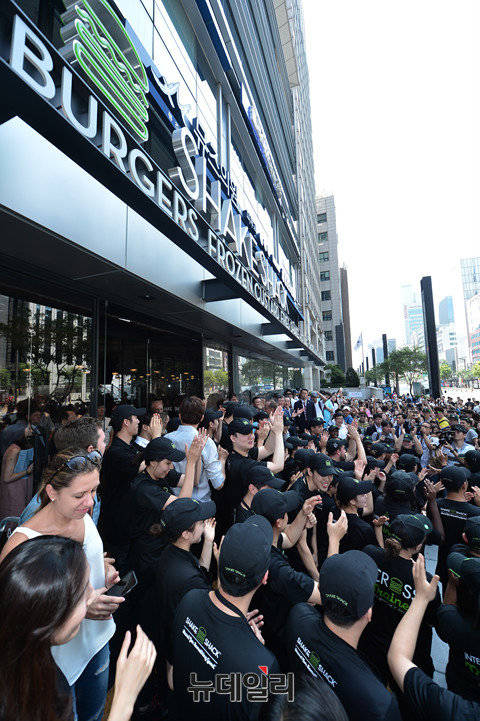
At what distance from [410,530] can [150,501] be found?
206 centimetres

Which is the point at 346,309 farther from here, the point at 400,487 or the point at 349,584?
the point at 349,584

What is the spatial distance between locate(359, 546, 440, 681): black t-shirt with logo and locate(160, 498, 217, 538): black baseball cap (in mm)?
1423

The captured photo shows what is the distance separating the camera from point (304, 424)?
1009cm

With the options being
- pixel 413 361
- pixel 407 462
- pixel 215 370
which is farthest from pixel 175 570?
pixel 413 361

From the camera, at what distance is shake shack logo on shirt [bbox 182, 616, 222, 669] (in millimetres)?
1506

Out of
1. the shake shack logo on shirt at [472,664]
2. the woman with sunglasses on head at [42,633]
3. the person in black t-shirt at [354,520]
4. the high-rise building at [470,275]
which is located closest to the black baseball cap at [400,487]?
the person in black t-shirt at [354,520]

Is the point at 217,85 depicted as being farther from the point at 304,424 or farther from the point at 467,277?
the point at 467,277

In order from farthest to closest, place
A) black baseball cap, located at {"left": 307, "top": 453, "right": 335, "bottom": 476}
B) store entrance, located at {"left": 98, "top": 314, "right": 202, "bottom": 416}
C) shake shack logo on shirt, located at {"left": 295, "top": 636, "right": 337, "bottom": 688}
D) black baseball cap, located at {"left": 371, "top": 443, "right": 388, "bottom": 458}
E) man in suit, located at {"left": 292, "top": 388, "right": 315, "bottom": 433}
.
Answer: man in suit, located at {"left": 292, "top": 388, "right": 315, "bottom": 433} < store entrance, located at {"left": 98, "top": 314, "right": 202, "bottom": 416} < black baseball cap, located at {"left": 371, "top": 443, "right": 388, "bottom": 458} < black baseball cap, located at {"left": 307, "top": 453, "right": 335, "bottom": 476} < shake shack logo on shirt, located at {"left": 295, "top": 636, "right": 337, "bottom": 688}

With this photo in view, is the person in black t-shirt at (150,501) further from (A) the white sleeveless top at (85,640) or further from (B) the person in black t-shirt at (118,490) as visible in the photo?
(A) the white sleeveless top at (85,640)

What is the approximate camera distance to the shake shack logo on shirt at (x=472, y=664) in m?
1.77

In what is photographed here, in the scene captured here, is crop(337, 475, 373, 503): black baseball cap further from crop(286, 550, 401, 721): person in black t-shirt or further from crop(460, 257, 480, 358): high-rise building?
crop(460, 257, 480, 358): high-rise building

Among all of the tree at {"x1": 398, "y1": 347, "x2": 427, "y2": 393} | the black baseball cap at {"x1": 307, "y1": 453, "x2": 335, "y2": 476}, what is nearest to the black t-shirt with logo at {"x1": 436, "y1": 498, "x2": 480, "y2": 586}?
the black baseball cap at {"x1": 307, "y1": 453, "x2": 335, "y2": 476}

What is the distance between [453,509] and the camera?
3627mm

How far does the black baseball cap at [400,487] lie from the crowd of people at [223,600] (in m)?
0.01
